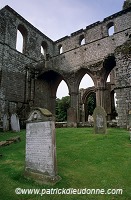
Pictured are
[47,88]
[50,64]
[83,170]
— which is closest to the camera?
[83,170]

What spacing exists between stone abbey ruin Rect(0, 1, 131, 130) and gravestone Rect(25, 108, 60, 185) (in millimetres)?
9092

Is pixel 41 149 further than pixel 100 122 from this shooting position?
No

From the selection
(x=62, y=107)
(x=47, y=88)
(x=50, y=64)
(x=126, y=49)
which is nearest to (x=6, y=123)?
(x=126, y=49)

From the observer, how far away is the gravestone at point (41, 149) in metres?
3.99

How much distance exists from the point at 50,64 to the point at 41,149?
57.3ft

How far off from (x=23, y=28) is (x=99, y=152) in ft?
61.0

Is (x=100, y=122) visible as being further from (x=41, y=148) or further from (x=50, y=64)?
(x=50, y=64)

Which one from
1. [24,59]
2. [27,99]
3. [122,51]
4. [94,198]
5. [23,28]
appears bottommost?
[94,198]

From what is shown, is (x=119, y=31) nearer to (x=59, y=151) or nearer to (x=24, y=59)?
(x=24, y=59)

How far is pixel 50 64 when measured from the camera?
2081cm

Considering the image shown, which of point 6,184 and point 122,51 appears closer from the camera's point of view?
point 6,184

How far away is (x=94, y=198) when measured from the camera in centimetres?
323

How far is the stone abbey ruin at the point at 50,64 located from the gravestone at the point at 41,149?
9.09 meters

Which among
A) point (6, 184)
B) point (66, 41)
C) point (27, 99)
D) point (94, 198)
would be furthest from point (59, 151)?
point (66, 41)
